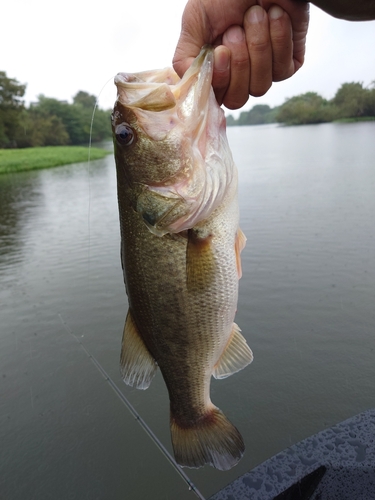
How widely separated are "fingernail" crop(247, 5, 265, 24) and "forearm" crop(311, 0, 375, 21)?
0.66ft

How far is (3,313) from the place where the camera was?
7.21 meters

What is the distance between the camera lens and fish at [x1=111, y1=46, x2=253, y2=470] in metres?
1.62

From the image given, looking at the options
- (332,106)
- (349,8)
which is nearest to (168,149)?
(349,8)

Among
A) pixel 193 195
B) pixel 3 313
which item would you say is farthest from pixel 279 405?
pixel 3 313

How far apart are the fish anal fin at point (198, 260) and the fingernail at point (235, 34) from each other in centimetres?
75

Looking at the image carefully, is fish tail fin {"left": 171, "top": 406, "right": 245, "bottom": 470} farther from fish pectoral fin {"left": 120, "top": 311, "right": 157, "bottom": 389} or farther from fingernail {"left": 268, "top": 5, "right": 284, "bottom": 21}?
fingernail {"left": 268, "top": 5, "right": 284, "bottom": 21}

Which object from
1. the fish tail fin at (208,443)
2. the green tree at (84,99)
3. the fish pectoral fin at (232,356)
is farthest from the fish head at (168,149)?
the green tree at (84,99)

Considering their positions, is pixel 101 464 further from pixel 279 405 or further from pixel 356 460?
pixel 356 460

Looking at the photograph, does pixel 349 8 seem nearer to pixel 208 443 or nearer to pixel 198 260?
pixel 198 260

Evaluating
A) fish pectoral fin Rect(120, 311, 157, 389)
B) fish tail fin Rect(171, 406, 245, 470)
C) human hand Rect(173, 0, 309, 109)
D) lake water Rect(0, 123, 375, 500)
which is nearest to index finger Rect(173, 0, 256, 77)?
human hand Rect(173, 0, 309, 109)

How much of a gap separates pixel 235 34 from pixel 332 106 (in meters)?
72.1

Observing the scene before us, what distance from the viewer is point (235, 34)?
154 cm

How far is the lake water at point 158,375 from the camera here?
3975 mm

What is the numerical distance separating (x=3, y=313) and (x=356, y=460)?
6.67 meters
